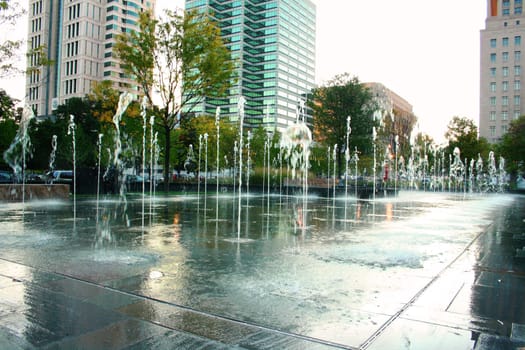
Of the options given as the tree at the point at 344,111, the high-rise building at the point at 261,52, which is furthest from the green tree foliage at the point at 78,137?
the high-rise building at the point at 261,52

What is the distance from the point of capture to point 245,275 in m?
5.20

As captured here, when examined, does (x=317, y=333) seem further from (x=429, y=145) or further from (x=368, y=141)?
(x=429, y=145)

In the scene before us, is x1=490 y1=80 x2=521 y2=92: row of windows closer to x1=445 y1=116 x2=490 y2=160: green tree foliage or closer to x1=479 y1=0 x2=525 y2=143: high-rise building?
x1=479 y1=0 x2=525 y2=143: high-rise building

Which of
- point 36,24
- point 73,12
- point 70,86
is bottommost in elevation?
point 70,86

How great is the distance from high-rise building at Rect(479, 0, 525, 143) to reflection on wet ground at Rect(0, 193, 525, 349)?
311 feet

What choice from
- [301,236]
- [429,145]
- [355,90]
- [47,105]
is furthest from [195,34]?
[47,105]

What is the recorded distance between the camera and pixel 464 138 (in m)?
53.3

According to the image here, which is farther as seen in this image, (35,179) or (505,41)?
(505,41)

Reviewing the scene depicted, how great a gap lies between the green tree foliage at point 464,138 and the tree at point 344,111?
18.9 meters

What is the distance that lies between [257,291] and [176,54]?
19.8 meters

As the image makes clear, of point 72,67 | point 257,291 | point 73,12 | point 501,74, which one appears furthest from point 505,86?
point 73,12

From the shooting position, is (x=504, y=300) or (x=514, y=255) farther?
(x=514, y=255)

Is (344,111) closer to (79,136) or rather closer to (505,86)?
(79,136)

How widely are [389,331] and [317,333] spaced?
63cm
